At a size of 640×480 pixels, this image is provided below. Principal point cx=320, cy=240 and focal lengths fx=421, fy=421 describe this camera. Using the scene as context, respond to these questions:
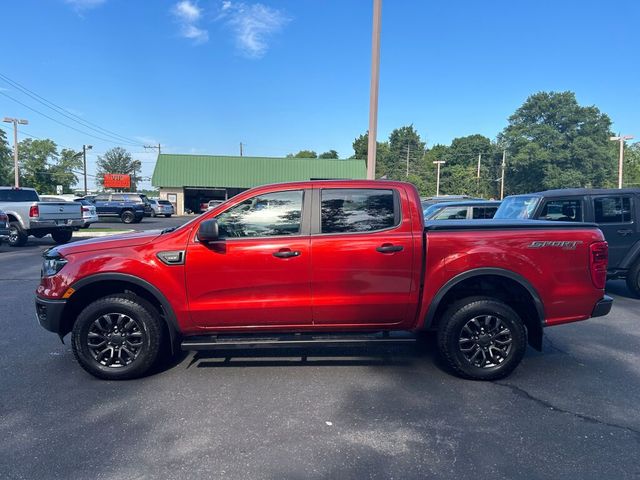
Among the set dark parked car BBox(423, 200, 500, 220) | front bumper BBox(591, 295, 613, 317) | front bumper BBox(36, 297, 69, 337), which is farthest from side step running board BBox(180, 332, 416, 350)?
dark parked car BBox(423, 200, 500, 220)

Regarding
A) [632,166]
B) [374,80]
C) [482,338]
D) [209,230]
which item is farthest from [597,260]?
[632,166]

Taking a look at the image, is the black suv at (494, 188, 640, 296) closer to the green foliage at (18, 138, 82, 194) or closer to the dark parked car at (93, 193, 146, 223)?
the dark parked car at (93, 193, 146, 223)

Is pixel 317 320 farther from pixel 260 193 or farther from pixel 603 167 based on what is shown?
pixel 603 167

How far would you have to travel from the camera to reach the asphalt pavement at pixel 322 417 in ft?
9.02

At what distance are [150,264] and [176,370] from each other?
3.90 ft

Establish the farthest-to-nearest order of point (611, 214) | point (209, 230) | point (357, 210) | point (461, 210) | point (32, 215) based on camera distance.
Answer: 1. point (32, 215)
2. point (461, 210)
3. point (611, 214)
4. point (357, 210)
5. point (209, 230)

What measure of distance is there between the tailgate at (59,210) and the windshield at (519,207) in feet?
44.8

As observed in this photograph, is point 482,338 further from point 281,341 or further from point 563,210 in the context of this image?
point 563,210

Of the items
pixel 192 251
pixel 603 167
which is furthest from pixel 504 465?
Answer: pixel 603 167

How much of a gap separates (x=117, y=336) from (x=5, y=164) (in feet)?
218

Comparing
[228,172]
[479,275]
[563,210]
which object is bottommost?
[479,275]

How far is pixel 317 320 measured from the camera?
4.01 meters

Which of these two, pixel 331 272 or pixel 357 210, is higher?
pixel 357 210

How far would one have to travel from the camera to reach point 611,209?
7.54 m
